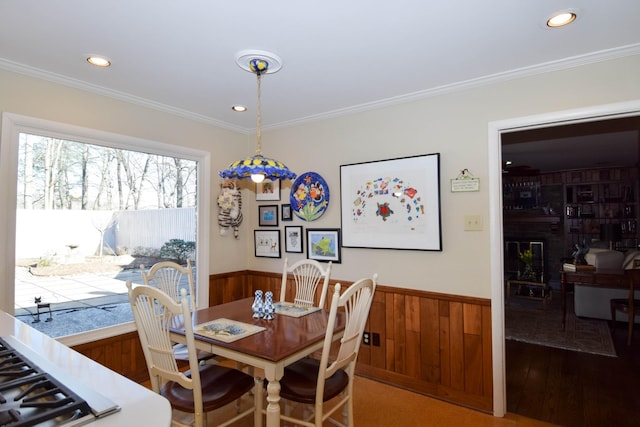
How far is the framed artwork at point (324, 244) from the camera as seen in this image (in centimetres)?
331

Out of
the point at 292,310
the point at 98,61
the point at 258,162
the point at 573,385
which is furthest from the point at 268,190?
the point at 573,385

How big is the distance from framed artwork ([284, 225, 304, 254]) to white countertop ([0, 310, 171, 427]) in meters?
2.37

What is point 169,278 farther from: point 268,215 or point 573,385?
point 573,385

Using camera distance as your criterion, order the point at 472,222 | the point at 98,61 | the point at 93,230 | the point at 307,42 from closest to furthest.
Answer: the point at 307,42 → the point at 98,61 → the point at 472,222 → the point at 93,230

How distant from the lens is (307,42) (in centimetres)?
203

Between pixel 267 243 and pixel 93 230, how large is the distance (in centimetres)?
160

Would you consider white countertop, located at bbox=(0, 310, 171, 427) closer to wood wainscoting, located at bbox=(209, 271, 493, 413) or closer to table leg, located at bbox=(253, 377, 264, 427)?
table leg, located at bbox=(253, 377, 264, 427)

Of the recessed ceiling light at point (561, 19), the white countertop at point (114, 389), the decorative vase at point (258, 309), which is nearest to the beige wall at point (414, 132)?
the recessed ceiling light at point (561, 19)

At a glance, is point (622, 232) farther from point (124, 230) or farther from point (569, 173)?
point (124, 230)

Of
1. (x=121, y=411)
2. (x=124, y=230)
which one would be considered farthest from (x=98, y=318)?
(x=121, y=411)

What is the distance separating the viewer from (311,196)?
3463 millimetres

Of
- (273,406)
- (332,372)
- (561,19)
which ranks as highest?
(561,19)

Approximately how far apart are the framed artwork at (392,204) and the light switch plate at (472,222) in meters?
0.19

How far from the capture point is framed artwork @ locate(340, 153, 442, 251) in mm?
2779
